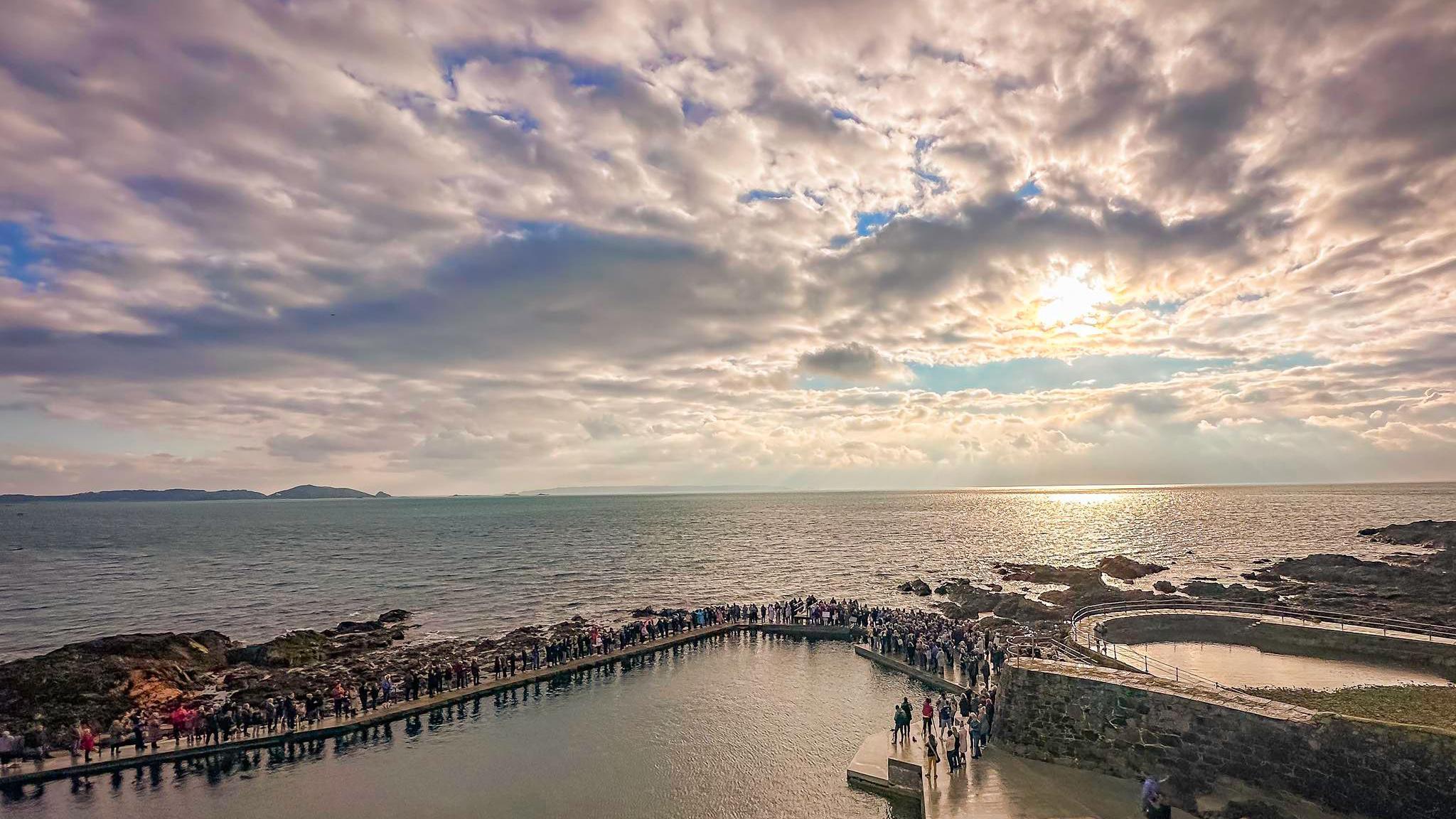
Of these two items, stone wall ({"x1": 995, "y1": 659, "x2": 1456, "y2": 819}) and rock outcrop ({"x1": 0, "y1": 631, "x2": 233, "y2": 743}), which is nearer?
stone wall ({"x1": 995, "y1": 659, "x2": 1456, "y2": 819})

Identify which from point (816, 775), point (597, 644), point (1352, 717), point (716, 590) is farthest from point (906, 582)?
point (1352, 717)

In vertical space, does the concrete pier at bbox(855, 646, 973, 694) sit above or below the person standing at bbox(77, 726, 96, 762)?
below

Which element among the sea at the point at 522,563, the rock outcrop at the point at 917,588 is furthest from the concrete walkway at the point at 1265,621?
the rock outcrop at the point at 917,588

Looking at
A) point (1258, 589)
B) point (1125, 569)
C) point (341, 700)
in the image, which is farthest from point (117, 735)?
point (1125, 569)

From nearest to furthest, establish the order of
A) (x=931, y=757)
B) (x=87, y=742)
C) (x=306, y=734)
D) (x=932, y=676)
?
(x=931, y=757) → (x=87, y=742) → (x=306, y=734) → (x=932, y=676)

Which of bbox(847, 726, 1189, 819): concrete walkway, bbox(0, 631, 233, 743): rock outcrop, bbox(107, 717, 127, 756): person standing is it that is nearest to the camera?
bbox(847, 726, 1189, 819): concrete walkway

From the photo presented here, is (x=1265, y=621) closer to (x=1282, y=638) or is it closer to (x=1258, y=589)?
(x=1282, y=638)

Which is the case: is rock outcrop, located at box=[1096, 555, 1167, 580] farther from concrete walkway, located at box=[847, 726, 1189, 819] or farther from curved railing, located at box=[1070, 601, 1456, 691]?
concrete walkway, located at box=[847, 726, 1189, 819]

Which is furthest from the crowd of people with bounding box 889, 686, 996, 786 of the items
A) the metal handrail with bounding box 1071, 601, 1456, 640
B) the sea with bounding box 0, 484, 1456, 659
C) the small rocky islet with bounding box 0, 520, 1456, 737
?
the sea with bounding box 0, 484, 1456, 659
